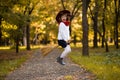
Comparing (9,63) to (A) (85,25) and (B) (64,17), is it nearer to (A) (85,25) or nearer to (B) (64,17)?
(A) (85,25)

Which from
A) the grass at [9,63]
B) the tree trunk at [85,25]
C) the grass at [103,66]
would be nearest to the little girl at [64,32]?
the grass at [103,66]

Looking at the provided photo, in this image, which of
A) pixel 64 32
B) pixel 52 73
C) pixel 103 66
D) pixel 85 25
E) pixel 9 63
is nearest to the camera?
pixel 64 32

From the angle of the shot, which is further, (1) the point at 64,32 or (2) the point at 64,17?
(2) the point at 64,17

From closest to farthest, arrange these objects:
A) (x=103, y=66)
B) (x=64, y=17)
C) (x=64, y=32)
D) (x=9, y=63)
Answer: (x=64, y=32) → (x=64, y=17) → (x=103, y=66) → (x=9, y=63)

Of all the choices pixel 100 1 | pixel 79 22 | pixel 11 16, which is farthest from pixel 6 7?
pixel 79 22

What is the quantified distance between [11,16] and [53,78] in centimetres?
1339

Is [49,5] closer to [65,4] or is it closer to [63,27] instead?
[65,4]

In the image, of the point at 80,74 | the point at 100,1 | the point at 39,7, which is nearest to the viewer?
the point at 80,74

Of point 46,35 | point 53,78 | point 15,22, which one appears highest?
point 15,22

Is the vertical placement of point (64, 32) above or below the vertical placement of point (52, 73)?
above

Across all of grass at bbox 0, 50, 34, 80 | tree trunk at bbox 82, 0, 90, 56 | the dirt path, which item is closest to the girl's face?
the dirt path

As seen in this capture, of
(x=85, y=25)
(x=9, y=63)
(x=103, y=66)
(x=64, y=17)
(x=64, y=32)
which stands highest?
(x=64, y=17)

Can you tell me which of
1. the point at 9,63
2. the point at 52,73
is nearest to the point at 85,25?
the point at 9,63

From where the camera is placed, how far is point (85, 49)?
86.2 ft
